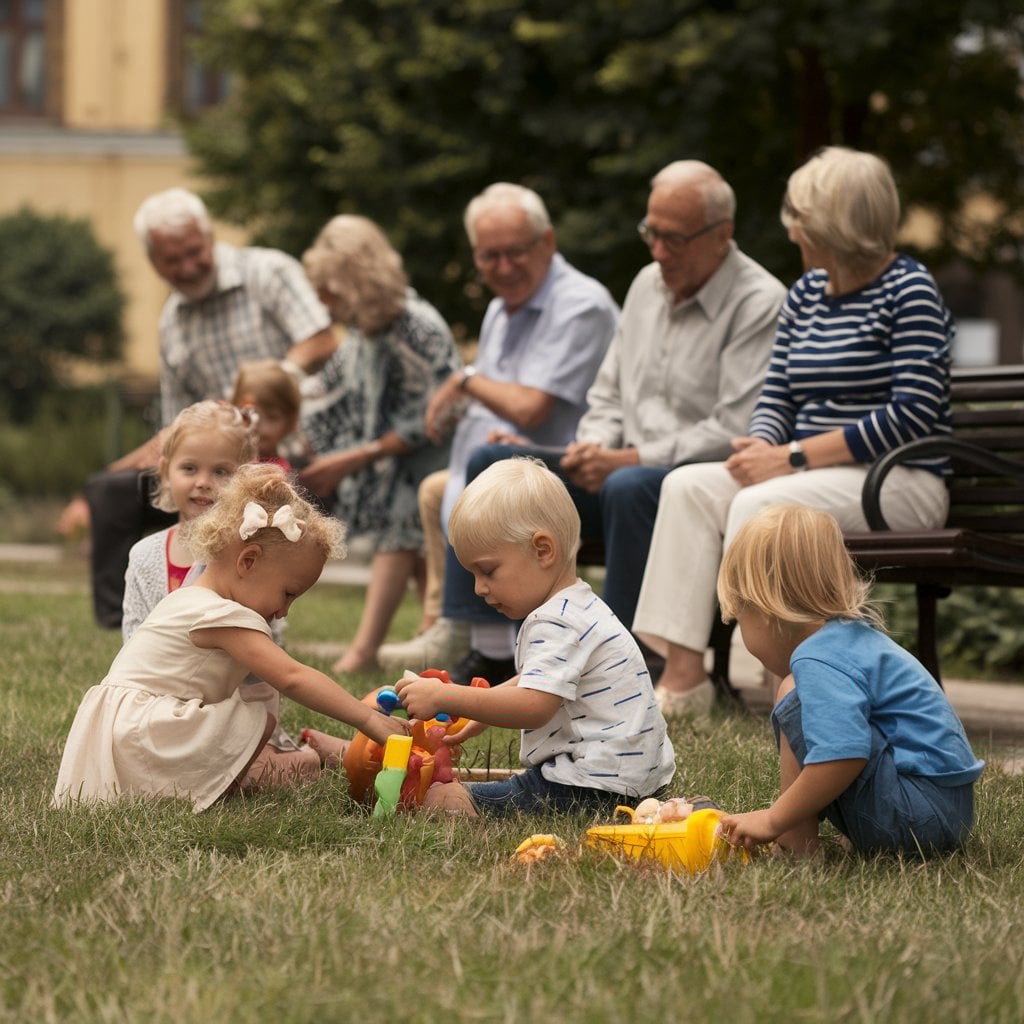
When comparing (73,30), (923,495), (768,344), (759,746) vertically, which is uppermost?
(73,30)

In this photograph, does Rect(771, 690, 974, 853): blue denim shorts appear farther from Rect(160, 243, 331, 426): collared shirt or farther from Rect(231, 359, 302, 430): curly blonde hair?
Rect(160, 243, 331, 426): collared shirt

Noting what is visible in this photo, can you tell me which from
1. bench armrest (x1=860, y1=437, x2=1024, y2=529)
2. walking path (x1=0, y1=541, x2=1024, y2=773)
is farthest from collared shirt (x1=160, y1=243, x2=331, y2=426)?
bench armrest (x1=860, y1=437, x2=1024, y2=529)

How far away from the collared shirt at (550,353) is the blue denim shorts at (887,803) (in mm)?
3395

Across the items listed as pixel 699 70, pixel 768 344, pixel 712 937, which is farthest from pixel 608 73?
pixel 712 937

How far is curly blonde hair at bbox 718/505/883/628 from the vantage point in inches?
144

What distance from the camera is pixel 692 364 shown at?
21.1 feet

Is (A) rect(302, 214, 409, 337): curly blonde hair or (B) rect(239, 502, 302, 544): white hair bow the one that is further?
(A) rect(302, 214, 409, 337): curly blonde hair

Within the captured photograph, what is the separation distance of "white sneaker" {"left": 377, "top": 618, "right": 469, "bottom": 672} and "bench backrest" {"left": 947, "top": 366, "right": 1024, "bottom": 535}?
75.7 inches

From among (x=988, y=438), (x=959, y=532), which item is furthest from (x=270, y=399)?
(x=959, y=532)

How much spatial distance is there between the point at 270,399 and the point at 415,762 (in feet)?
9.39

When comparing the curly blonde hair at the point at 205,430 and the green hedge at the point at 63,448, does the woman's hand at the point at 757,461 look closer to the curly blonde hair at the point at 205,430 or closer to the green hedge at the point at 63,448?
the curly blonde hair at the point at 205,430

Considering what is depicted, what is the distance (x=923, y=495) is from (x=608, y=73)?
23.7 feet

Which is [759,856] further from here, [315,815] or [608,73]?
[608,73]

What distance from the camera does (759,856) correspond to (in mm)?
3635
